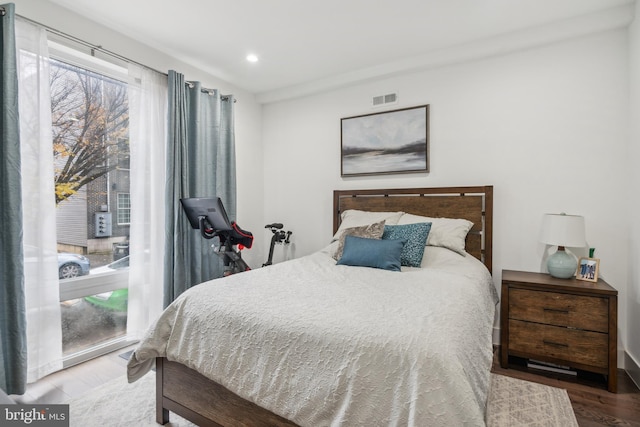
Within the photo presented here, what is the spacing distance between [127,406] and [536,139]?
355cm

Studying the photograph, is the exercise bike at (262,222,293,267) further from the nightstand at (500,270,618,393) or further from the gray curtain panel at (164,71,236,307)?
the nightstand at (500,270,618,393)

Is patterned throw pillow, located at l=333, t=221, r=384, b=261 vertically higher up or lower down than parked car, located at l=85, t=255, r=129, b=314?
higher up

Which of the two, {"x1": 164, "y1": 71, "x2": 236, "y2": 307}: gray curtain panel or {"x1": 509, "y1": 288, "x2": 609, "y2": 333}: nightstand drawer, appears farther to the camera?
{"x1": 164, "y1": 71, "x2": 236, "y2": 307}: gray curtain panel

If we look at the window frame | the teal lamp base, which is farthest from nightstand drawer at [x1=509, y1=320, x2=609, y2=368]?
the window frame

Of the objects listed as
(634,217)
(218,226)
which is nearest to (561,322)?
(634,217)

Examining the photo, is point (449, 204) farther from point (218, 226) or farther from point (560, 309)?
point (218, 226)

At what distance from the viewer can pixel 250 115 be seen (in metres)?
4.09

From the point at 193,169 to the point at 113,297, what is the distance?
52.9 inches

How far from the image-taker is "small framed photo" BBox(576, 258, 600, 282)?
7.64ft

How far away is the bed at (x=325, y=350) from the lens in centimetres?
109

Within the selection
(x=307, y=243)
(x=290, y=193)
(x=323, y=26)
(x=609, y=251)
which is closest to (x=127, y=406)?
(x=307, y=243)

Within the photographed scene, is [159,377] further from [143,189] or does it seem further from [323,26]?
[323,26]

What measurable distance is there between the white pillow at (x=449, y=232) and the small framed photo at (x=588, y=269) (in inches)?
31.2

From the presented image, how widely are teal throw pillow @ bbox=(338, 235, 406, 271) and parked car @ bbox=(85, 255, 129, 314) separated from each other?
1.94m
